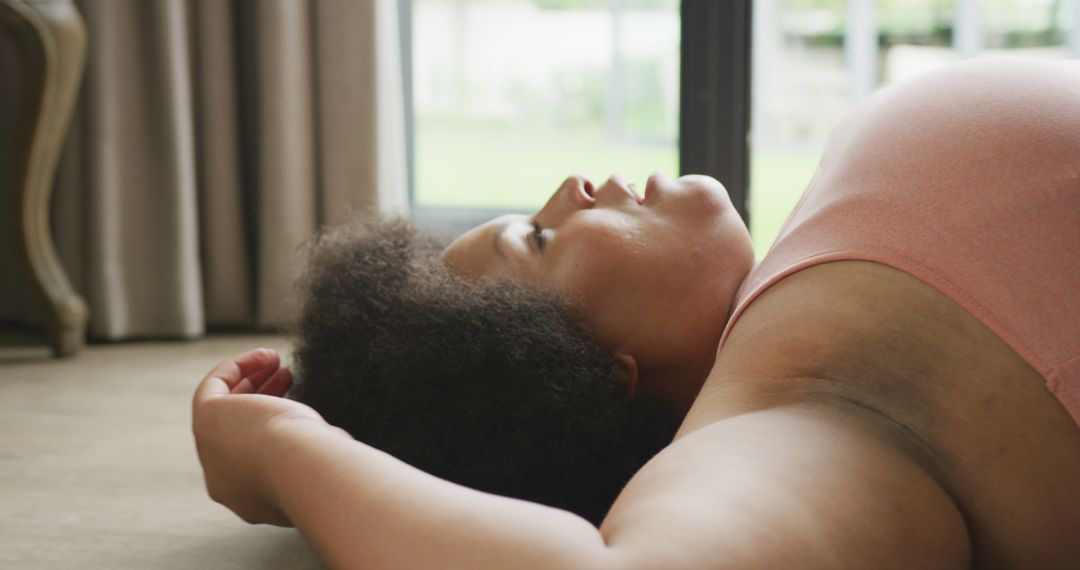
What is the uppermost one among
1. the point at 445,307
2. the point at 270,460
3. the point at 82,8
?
the point at 82,8

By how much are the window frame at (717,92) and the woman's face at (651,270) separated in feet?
4.08

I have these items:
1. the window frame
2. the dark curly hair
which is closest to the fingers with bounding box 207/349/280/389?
the dark curly hair

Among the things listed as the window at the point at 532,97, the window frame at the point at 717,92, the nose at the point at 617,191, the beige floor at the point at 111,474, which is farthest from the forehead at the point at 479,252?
the window at the point at 532,97

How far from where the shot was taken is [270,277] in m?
2.55

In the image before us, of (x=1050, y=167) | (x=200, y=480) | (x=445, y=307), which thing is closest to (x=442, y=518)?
(x=445, y=307)

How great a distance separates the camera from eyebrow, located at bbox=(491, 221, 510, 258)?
125cm

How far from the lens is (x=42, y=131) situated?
7.34 feet

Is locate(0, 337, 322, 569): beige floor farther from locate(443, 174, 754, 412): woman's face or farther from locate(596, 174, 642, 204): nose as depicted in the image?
locate(596, 174, 642, 204): nose

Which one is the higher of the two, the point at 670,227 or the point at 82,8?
the point at 82,8

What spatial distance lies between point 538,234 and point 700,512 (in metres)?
0.55

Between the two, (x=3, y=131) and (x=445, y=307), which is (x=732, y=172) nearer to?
(x=445, y=307)

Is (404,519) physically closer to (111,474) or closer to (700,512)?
(700,512)

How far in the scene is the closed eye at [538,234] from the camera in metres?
1.24

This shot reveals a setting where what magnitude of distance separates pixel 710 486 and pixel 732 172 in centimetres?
175
